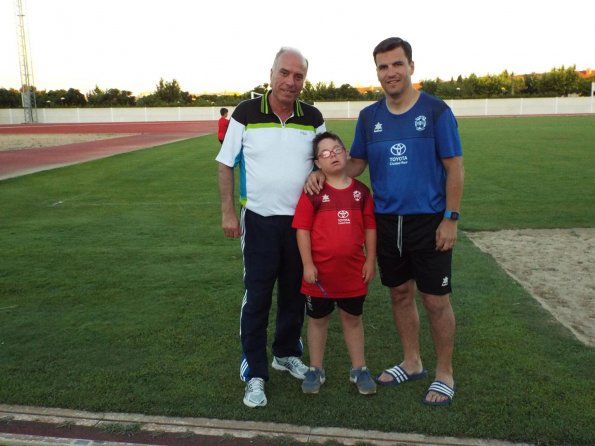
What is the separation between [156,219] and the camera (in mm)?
9008

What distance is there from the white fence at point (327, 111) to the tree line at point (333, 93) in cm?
239

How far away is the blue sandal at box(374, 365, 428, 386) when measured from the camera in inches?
140

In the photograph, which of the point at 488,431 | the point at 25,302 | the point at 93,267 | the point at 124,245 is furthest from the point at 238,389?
the point at 124,245

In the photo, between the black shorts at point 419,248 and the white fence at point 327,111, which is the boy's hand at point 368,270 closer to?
the black shorts at point 419,248

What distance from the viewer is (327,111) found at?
2670 inches

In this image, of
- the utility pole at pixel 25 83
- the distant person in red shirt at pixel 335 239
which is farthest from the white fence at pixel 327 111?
the distant person in red shirt at pixel 335 239

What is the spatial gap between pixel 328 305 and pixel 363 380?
46 centimetres

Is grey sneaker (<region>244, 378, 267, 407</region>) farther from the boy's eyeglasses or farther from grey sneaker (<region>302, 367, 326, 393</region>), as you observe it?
the boy's eyeglasses

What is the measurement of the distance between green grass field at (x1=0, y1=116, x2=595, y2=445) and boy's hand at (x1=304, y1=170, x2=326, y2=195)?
1161mm

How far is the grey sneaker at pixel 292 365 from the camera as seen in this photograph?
3.70 meters

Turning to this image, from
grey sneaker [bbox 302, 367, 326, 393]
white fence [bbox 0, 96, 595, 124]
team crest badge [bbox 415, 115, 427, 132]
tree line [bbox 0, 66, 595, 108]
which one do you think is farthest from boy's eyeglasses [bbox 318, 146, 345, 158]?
tree line [bbox 0, 66, 595, 108]

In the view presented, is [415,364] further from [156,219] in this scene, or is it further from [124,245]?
[156,219]

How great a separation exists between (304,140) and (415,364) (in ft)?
4.97

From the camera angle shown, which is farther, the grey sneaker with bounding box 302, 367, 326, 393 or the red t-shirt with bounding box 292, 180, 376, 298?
the grey sneaker with bounding box 302, 367, 326, 393
